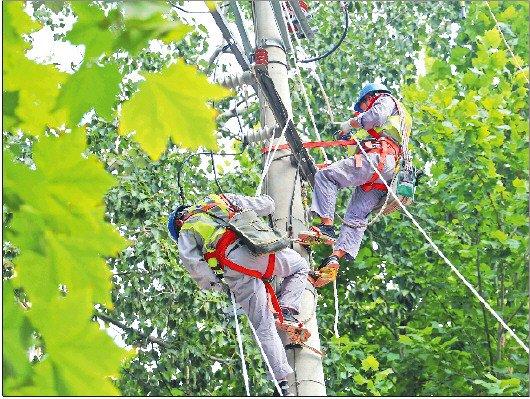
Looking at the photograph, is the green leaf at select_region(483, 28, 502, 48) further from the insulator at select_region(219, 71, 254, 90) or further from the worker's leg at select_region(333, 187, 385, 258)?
the insulator at select_region(219, 71, 254, 90)

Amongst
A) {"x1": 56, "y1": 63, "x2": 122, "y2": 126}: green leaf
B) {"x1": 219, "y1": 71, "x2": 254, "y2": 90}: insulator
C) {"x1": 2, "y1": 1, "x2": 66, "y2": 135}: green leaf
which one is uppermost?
{"x1": 219, "y1": 71, "x2": 254, "y2": 90}: insulator

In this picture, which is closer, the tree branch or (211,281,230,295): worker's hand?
(211,281,230,295): worker's hand

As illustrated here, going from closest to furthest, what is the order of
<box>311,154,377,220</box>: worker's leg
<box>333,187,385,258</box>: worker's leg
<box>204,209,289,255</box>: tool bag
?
<box>204,209,289,255</box>: tool bag
<box>311,154,377,220</box>: worker's leg
<box>333,187,385,258</box>: worker's leg

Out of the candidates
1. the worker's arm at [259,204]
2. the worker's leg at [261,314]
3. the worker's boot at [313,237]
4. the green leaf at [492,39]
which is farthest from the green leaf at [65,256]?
the green leaf at [492,39]

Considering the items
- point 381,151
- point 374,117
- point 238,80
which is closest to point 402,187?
point 381,151

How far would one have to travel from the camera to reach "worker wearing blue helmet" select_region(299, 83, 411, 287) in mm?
5305

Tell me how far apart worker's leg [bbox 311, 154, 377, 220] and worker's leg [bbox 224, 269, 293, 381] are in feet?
2.90

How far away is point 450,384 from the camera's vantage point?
24.6 ft

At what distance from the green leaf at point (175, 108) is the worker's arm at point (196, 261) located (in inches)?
109

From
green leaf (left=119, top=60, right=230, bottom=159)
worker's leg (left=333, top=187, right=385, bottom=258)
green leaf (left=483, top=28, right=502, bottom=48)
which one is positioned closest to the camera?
green leaf (left=119, top=60, right=230, bottom=159)

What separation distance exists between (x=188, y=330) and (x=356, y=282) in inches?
71.9

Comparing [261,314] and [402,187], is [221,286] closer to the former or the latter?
[261,314]

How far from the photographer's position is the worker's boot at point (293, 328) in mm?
4203

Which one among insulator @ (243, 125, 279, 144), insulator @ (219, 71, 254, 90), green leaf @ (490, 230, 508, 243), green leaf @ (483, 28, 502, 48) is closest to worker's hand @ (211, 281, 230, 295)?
insulator @ (243, 125, 279, 144)
